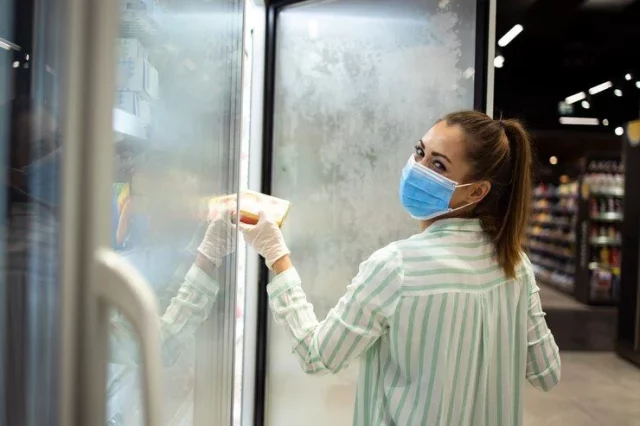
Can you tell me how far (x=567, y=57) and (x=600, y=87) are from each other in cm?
70

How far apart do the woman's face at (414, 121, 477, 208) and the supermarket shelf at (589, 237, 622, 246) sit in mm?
6326

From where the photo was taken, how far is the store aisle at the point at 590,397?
3830mm

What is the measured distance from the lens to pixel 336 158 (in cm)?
248

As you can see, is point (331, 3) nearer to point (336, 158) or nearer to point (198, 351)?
point (336, 158)

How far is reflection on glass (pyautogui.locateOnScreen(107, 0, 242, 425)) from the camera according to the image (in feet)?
2.73

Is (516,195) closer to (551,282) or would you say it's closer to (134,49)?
(134,49)

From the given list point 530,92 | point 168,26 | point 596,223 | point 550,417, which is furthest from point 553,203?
point 168,26

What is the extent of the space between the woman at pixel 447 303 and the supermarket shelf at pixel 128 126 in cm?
58

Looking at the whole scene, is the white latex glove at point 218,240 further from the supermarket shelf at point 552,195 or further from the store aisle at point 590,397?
the supermarket shelf at point 552,195

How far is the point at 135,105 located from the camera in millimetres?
868

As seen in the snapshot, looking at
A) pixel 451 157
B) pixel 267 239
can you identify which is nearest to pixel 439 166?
pixel 451 157

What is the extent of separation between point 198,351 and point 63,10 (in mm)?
840

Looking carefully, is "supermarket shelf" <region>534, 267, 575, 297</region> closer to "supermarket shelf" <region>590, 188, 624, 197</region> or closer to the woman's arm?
"supermarket shelf" <region>590, 188, 624, 197</region>

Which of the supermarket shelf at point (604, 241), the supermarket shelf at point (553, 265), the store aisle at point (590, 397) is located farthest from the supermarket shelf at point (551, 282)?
the store aisle at point (590, 397)
